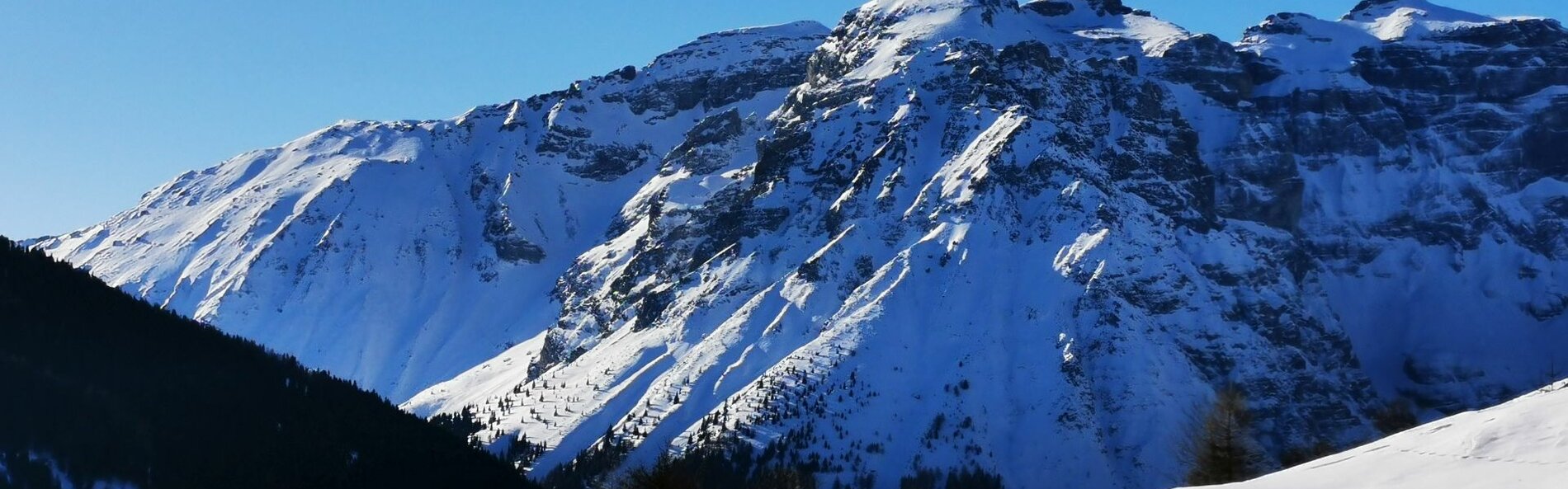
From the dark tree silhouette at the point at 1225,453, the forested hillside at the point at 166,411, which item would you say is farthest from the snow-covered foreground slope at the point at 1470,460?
the forested hillside at the point at 166,411

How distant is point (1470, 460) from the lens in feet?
134

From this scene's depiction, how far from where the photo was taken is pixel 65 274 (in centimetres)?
10731

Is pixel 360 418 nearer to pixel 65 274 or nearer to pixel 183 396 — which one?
pixel 183 396

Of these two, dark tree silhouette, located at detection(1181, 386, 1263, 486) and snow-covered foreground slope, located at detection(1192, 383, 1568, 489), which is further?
dark tree silhouette, located at detection(1181, 386, 1263, 486)

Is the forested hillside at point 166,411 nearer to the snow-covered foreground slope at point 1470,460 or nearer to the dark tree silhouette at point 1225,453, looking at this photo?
the dark tree silhouette at point 1225,453

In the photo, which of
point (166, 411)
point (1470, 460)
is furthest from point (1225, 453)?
point (166, 411)

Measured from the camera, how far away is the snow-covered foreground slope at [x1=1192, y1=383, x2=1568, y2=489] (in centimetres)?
3856

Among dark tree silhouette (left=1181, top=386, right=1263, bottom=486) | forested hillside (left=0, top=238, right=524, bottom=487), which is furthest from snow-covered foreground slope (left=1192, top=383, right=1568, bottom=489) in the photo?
forested hillside (left=0, top=238, right=524, bottom=487)

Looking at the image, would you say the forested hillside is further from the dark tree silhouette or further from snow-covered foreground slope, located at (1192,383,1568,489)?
snow-covered foreground slope, located at (1192,383,1568,489)

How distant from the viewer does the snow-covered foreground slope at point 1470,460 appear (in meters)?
38.6

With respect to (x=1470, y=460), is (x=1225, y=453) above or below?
below

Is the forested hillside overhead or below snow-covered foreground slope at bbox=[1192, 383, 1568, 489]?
overhead

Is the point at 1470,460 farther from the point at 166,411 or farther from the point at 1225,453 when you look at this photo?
the point at 166,411

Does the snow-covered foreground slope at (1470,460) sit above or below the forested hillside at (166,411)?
below
